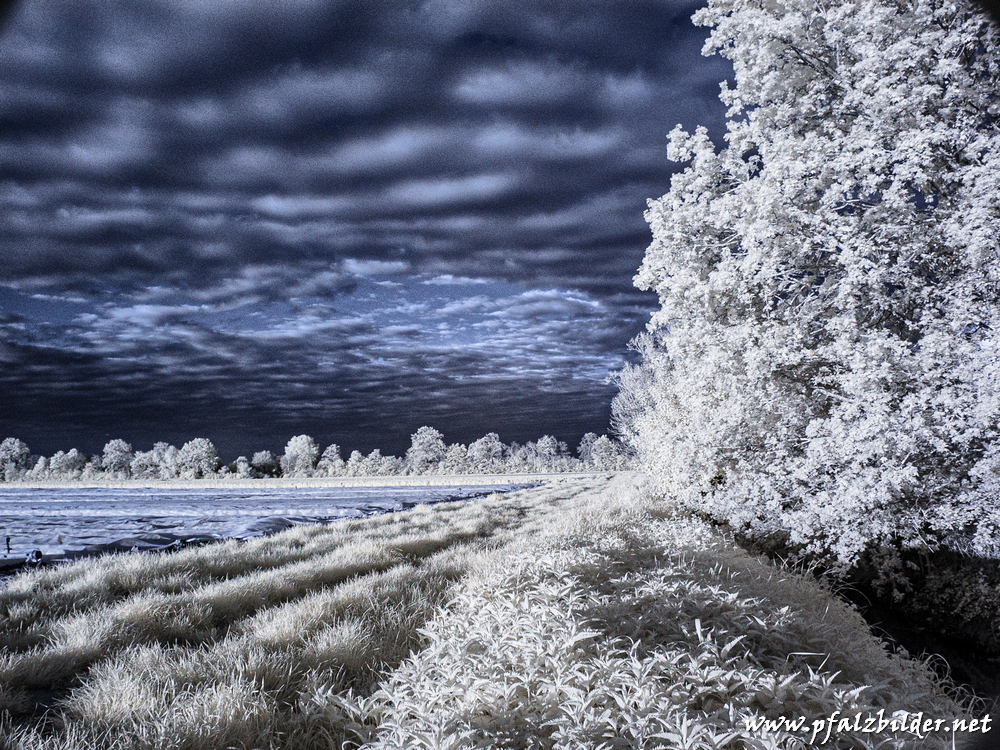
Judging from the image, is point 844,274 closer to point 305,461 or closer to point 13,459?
point 305,461

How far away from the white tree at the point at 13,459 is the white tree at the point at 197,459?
71.8 feet

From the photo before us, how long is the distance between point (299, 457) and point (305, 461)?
5.86ft

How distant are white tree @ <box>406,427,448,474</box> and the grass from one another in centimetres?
5912

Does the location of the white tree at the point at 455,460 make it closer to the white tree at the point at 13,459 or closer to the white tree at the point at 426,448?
the white tree at the point at 426,448

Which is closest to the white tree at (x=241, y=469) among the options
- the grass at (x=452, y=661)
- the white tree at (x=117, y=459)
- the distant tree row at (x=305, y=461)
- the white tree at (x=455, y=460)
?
the distant tree row at (x=305, y=461)

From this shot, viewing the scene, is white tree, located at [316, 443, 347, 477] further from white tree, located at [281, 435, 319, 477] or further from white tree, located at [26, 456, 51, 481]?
white tree, located at [26, 456, 51, 481]

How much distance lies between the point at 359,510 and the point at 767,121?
18.7 m

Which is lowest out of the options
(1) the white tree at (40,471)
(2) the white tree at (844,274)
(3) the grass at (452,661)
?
(1) the white tree at (40,471)

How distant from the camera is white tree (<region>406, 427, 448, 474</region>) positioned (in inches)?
2645

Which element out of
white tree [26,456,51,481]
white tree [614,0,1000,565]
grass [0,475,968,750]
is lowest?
white tree [26,456,51,481]

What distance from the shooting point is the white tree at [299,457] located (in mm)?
63438

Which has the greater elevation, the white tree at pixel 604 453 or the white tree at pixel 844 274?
the white tree at pixel 844 274

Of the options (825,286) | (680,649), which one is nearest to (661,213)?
(825,286)

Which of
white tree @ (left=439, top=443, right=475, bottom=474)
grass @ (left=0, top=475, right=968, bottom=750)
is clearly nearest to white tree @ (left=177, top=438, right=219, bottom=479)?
white tree @ (left=439, top=443, right=475, bottom=474)
